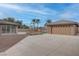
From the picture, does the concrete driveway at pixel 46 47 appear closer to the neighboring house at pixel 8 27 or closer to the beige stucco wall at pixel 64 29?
the beige stucco wall at pixel 64 29

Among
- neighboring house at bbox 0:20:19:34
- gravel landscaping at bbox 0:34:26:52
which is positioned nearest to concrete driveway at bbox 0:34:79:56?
gravel landscaping at bbox 0:34:26:52

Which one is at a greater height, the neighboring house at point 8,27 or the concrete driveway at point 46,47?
the neighboring house at point 8,27

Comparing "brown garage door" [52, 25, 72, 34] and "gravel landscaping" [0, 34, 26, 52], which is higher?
"brown garage door" [52, 25, 72, 34]

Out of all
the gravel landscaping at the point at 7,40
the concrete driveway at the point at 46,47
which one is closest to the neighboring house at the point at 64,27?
the concrete driveway at the point at 46,47

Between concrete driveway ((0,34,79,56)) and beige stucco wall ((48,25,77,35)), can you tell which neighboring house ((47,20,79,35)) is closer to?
beige stucco wall ((48,25,77,35))

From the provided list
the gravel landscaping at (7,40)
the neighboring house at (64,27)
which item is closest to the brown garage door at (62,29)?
the neighboring house at (64,27)

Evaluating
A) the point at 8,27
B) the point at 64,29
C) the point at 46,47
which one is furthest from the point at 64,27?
the point at 8,27
